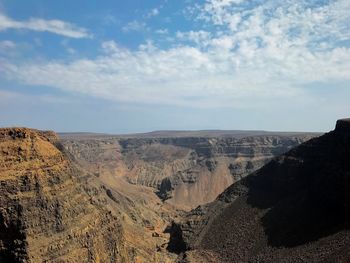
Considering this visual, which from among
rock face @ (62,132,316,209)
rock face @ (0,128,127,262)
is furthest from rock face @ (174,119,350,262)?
rock face @ (62,132,316,209)

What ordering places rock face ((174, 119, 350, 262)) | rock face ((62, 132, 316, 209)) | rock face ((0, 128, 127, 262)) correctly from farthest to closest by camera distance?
rock face ((62, 132, 316, 209)), rock face ((174, 119, 350, 262)), rock face ((0, 128, 127, 262))

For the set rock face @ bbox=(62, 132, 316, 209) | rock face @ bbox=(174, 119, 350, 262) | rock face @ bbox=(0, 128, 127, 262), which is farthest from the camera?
rock face @ bbox=(62, 132, 316, 209)

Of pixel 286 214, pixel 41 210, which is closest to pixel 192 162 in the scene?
pixel 286 214

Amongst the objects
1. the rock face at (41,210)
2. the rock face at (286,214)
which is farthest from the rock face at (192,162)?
the rock face at (41,210)

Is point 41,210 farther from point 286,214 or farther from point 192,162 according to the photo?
point 192,162

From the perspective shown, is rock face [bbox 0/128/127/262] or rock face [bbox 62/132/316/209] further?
rock face [bbox 62/132/316/209]

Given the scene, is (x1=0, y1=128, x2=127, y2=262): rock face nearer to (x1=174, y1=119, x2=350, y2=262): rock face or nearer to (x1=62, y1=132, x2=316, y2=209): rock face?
(x1=174, y1=119, x2=350, y2=262): rock face

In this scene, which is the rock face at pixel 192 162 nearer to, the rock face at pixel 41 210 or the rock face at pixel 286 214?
the rock face at pixel 286 214
